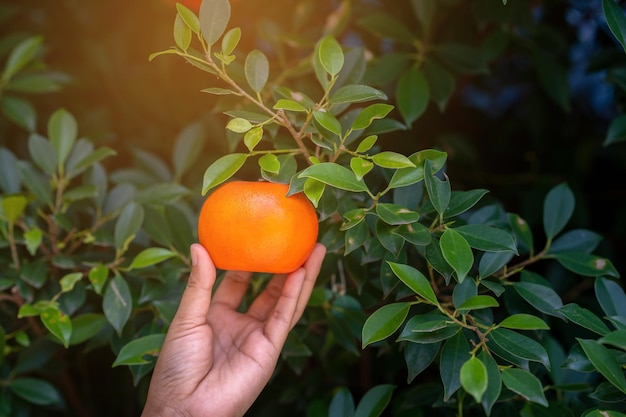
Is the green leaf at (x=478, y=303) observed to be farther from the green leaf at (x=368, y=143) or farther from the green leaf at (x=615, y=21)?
the green leaf at (x=615, y=21)

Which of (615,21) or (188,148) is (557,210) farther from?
(188,148)

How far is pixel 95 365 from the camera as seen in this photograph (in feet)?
5.70

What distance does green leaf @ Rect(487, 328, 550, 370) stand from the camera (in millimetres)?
745

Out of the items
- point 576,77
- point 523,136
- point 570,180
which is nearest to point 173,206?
point 570,180

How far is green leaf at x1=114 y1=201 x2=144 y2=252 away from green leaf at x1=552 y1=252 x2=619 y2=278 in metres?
0.66

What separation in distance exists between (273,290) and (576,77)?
162 cm

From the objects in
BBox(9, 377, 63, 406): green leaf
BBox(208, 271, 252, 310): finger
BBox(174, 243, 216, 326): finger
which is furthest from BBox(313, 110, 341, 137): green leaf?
BBox(9, 377, 63, 406): green leaf

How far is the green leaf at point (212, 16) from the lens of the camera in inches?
30.3

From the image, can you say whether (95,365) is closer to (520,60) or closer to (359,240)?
(359,240)

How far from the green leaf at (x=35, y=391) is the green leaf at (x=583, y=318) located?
34.7 inches

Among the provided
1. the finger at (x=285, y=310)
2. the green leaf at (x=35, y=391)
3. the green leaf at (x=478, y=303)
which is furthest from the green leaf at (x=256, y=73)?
the green leaf at (x=35, y=391)

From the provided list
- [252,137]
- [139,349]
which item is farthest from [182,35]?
[139,349]

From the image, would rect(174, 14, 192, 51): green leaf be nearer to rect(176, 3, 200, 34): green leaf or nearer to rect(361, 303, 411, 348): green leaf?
rect(176, 3, 200, 34): green leaf

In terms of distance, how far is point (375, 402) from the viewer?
3.06 ft
